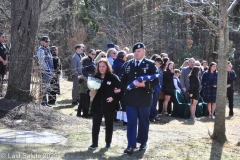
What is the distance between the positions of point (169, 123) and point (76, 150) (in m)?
4.48

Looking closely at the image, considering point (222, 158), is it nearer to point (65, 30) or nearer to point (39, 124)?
point (39, 124)

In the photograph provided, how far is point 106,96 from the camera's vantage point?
252 inches

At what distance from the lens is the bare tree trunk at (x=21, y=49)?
8453 millimetres

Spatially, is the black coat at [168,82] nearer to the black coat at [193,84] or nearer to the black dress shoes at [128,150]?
the black coat at [193,84]

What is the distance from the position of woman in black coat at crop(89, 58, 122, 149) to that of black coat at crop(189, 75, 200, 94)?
4.86 metres

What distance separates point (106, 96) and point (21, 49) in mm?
3004

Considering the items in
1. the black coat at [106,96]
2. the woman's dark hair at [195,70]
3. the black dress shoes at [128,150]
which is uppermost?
the woman's dark hair at [195,70]

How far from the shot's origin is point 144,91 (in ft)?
20.8

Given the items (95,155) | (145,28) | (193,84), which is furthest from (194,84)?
(145,28)

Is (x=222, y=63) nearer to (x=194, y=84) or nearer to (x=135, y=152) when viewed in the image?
(x=135, y=152)

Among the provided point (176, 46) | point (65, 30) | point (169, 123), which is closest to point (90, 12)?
point (65, 30)

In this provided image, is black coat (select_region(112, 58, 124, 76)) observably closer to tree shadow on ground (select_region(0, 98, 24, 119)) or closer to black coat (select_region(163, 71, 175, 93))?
black coat (select_region(163, 71, 175, 93))

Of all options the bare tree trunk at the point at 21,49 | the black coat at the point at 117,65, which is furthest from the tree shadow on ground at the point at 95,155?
the black coat at the point at 117,65

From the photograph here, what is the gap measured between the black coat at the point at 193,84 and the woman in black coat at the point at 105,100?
16.0 feet
